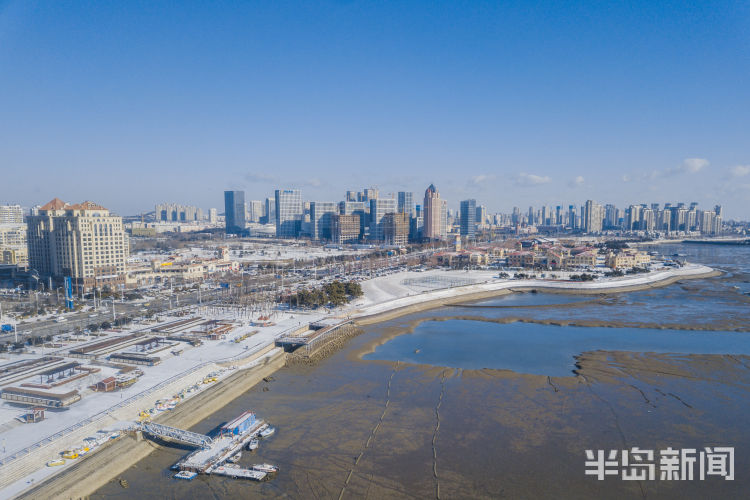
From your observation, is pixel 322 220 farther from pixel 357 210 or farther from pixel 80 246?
pixel 80 246

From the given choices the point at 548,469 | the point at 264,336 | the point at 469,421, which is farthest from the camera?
the point at 264,336

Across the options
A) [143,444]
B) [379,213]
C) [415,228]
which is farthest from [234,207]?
[143,444]

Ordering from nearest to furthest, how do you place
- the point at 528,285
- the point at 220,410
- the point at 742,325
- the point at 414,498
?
1. the point at 414,498
2. the point at 220,410
3. the point at 742,325
4. the point at 528,285

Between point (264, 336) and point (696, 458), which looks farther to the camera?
point (264, 336)

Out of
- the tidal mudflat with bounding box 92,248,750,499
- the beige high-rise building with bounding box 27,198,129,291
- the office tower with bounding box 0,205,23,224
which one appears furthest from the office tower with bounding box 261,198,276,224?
the tidal mudflat with bounding box 92,248,750,499

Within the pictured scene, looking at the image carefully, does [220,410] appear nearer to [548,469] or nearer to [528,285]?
[548,469]

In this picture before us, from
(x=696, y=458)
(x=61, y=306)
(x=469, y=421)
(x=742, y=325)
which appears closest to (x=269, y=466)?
(x=469, y=421)

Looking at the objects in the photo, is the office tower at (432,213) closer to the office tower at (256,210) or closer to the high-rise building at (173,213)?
the office tower at (256,210)

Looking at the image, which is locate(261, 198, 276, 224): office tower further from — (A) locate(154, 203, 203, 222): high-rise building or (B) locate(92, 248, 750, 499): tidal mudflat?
(B) locate(92, 248, 750, 499): tidal mudflat
